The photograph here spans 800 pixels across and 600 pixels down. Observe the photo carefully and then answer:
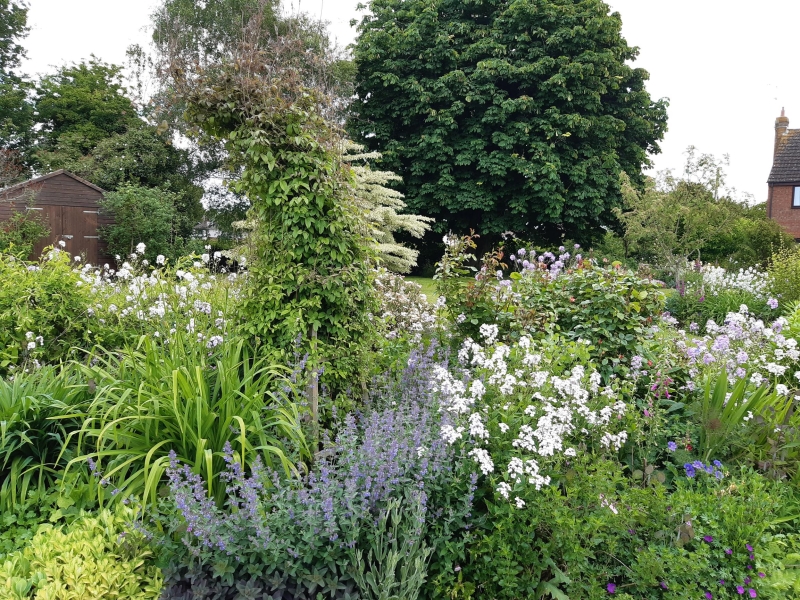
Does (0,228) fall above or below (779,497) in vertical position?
above

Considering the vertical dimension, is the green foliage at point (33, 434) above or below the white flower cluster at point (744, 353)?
below

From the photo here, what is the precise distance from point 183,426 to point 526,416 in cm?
178

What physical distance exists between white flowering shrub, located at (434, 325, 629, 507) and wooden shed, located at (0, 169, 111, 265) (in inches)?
606

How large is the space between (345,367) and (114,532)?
1.59 m

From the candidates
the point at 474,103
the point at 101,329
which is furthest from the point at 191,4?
the point at 101,329

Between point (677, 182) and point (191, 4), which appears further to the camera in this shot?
point (191, 4)

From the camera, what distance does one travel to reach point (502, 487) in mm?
2193

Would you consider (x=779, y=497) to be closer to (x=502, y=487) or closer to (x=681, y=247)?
(x=502, y=487)

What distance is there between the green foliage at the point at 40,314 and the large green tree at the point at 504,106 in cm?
1510

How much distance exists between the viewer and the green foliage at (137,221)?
52.9ft

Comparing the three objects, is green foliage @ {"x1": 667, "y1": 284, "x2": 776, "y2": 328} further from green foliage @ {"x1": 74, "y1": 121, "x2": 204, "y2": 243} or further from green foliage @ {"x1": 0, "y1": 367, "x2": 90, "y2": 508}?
green foliage @ {"x1": 74, "y1": 121, "x2": 204, "y2": 243}

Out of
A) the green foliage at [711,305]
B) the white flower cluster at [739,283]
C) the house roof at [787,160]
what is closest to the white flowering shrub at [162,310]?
the green foliage at [711,305]

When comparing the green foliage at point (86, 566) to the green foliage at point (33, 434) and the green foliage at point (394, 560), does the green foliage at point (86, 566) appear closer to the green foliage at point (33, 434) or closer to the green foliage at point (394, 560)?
the green foliage at point (33, 434)

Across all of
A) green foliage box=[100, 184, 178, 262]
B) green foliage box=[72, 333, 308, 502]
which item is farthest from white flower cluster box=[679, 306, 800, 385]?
green foliage box=[100, 184, 178, 262]
